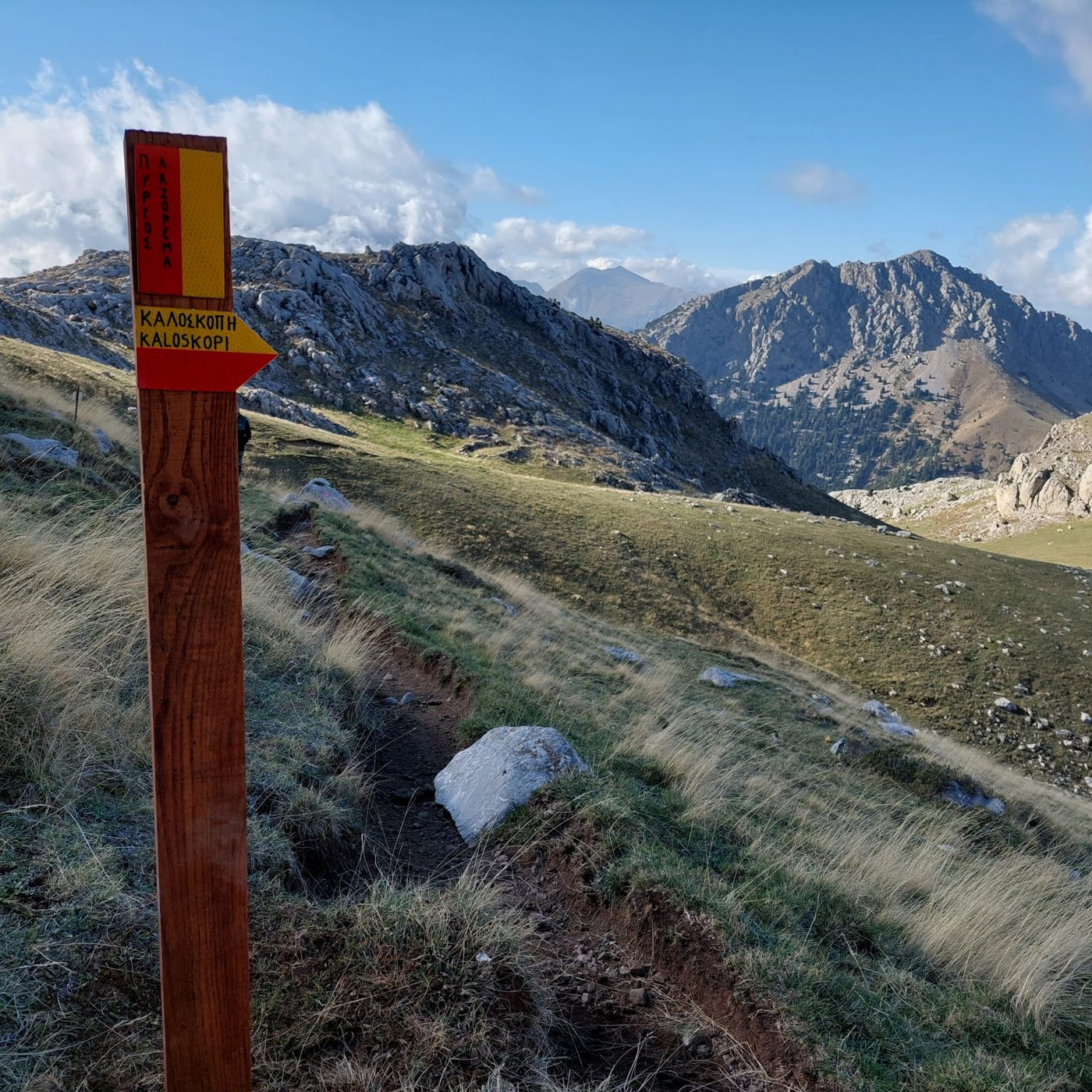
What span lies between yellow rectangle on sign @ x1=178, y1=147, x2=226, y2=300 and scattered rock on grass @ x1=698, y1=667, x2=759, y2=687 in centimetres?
1253

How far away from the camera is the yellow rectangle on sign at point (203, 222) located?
186 centimetres

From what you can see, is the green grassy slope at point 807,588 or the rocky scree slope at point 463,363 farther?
the rocky scree slope at point 463,363

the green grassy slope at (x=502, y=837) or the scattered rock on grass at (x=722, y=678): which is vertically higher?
the green grassy slope at (x=502, y=837)

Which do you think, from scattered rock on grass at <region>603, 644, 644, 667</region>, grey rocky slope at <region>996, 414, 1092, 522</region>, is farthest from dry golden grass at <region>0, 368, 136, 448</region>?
grey rocky slope at <region>996, 414, 1092, 522</region>

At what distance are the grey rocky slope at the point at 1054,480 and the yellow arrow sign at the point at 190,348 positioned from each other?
100090mm

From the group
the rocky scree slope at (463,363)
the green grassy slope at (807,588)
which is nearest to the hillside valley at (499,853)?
the green grassy slope at (807,588)

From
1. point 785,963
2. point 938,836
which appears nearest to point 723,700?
point 938,836

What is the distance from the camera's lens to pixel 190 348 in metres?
1.91

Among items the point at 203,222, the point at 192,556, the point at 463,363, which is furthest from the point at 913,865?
the point at 463,363

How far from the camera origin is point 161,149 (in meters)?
1.84

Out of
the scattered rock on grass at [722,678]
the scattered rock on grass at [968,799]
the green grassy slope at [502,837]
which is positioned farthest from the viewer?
the scattered rock on grass at [722,678]

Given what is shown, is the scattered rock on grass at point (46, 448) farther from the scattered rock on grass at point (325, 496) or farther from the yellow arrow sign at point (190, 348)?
the yellow arrow sign at point (190, 348)

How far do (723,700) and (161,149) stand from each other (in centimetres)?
1143

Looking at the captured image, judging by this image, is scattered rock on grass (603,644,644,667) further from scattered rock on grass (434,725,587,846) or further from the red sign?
the red sign
